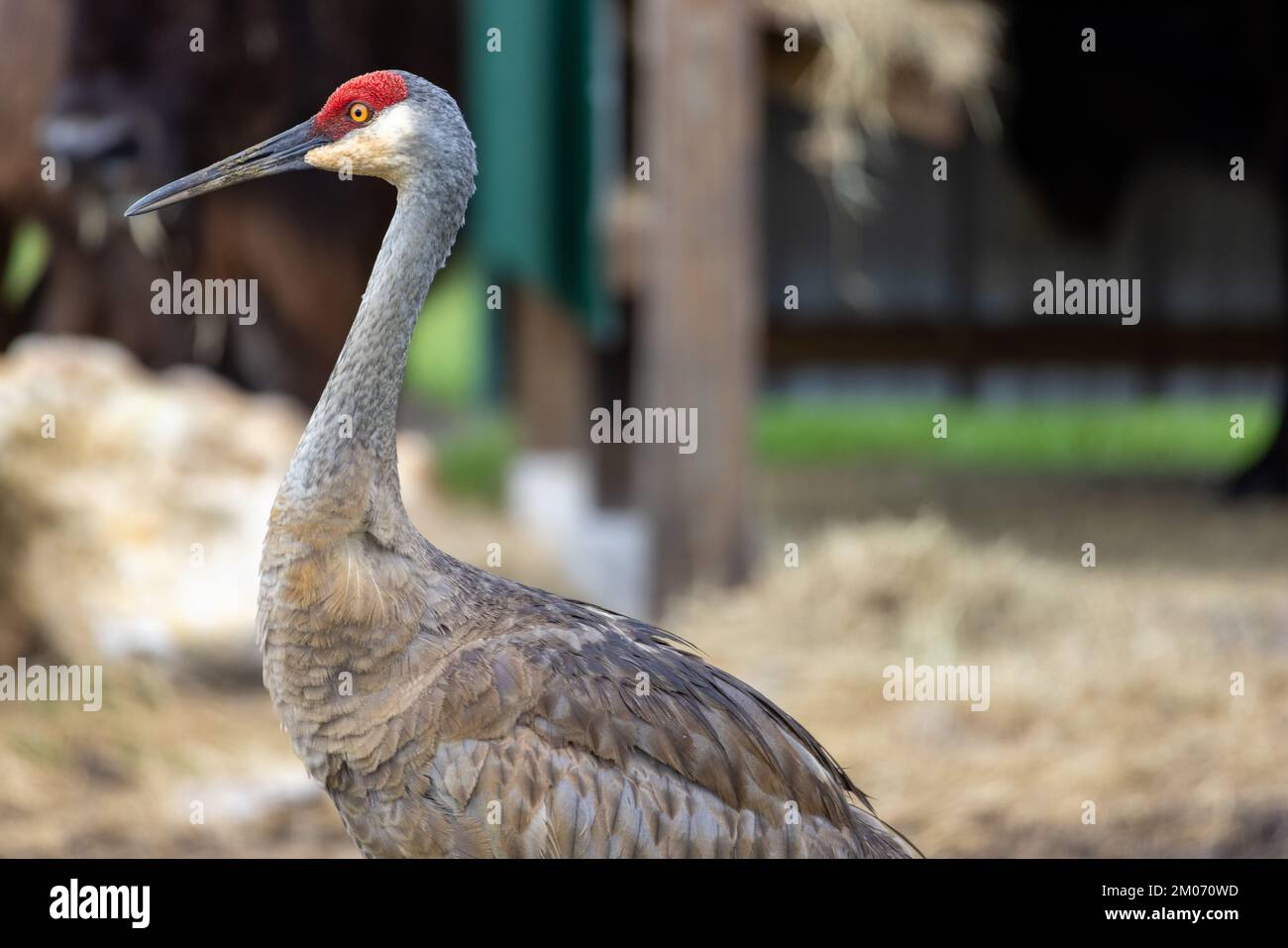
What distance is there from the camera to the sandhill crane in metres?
2.21

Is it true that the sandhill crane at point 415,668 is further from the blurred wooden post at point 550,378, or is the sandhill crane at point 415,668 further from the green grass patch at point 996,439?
the green grass patch at point 996,439

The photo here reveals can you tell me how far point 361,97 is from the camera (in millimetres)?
2168

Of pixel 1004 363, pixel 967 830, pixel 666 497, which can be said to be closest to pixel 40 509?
pixel 666 497

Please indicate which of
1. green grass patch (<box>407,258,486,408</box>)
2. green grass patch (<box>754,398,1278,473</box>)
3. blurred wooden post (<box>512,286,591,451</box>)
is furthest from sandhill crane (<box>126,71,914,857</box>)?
green grass patch (<box>407,258,486,408</box>)

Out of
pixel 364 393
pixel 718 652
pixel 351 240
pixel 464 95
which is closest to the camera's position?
pixel 364 393

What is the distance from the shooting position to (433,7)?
703 cm

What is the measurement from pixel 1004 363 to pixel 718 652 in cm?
585

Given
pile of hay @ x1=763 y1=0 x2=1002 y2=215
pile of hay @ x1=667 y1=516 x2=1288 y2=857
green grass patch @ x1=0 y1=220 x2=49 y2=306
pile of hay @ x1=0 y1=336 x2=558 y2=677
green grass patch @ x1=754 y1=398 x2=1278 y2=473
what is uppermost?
pile of hay @ x1=763 y1=0 x2=1002 y2=215

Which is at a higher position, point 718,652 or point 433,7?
point 433,7

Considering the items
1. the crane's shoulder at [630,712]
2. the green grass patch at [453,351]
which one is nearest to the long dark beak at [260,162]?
the crane's shoulder at [630,712]

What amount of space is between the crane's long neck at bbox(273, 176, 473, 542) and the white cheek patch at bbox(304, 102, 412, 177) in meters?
0.06

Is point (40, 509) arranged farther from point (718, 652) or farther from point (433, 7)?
point (433, 7)

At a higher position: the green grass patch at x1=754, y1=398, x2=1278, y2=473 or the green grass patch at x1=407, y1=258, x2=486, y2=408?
the green grass patch at x1=407, y1=258, x2=486, y2=408

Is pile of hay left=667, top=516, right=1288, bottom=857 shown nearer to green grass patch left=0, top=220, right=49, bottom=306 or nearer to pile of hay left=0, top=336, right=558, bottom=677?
pile of hay left=0, top=336, right=558, bottom=677
